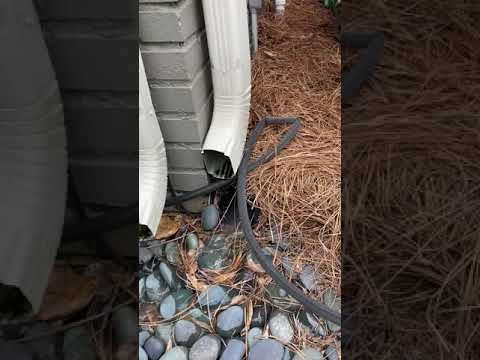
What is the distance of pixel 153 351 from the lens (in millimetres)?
1232

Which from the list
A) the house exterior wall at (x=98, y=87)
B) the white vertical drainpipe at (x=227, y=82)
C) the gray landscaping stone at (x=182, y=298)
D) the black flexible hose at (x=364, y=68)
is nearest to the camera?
the house exterior wall at (x=98, y=87)

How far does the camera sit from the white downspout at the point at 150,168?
1229mm

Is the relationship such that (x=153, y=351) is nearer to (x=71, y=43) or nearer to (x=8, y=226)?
(x=8, y=226)

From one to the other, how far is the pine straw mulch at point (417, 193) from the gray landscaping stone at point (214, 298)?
36cm

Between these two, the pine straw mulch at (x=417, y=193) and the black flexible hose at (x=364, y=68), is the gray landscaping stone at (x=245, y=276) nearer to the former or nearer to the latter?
the pine straw mulch at (x=417, y=193)

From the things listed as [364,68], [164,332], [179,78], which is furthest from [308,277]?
[364,68]

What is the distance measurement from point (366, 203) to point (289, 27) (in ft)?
4.90

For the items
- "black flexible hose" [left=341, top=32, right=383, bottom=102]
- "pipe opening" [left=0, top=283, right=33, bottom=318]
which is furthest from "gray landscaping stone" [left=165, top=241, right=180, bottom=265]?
Result: "black flexible hose" [left=341, top=32, right=383, bottom=102]

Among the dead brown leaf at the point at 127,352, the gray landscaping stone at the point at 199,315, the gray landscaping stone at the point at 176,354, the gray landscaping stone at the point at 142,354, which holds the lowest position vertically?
the dead brown leaf at the point at 127,352

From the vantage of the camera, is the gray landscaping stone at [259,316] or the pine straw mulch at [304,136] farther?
the pine straw mulch at [304,136]

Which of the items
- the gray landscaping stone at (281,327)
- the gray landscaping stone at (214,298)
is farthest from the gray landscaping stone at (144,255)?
the gray landscaping stone at (281,327)

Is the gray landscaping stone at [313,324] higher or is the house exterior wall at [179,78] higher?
the house exterior wall at [179,78]

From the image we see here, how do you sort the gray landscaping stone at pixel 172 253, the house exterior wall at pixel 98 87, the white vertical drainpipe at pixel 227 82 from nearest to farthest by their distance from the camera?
1. the house exterior wall at pixel 98 87
2. the white vertical drainpipe at pixel 227 82
3. the gray landscaping stone at pixel 172 253

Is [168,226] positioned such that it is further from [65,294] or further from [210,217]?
[65,294]
